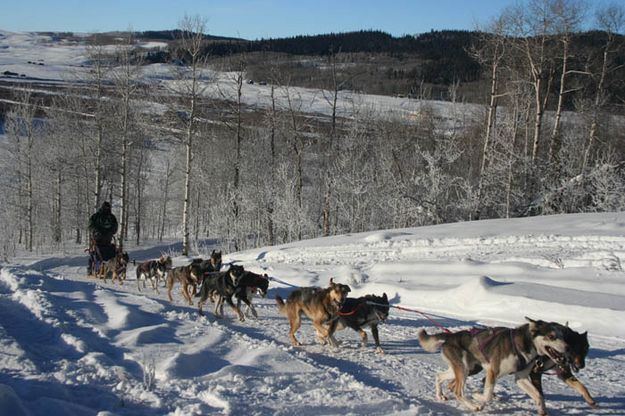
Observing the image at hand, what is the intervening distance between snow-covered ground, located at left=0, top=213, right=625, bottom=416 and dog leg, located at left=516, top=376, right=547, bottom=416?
25cm

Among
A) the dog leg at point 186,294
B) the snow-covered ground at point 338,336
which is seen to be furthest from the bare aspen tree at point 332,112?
the dog leg at point 186,294

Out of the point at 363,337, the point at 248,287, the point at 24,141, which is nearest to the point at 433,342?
the point at 363,337

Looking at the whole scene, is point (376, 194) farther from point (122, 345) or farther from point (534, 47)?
point (122, 345)

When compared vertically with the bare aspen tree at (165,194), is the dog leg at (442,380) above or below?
above

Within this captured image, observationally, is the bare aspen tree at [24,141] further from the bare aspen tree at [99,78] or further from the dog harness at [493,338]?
the dog harness at [493,338]

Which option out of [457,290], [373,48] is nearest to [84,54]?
[457,290]

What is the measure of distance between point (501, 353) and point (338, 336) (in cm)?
357

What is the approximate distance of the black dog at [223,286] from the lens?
9.34m

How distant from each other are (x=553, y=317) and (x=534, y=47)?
16234 millimetres

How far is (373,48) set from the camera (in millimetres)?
125375

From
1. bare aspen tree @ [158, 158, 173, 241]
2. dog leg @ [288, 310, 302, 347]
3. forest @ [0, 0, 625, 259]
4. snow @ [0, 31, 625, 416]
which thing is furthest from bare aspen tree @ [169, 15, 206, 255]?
bare aspen tree @ [158, 158, 173, 241]

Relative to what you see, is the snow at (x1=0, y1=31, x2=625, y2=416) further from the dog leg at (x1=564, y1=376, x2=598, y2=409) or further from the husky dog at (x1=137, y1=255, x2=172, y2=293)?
the husky dog at (x1=137, y1=255, x2=172, y2=293)

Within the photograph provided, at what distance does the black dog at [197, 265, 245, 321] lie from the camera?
9336mm

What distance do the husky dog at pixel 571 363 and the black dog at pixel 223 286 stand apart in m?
5.40
